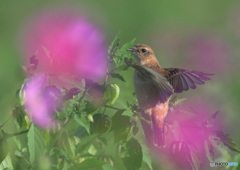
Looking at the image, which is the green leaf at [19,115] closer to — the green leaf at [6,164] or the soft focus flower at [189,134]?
the green leaf at [6,164]

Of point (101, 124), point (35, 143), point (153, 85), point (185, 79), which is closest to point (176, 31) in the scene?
point (153, 85)

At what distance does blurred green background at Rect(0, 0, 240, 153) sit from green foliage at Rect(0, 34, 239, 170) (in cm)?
148

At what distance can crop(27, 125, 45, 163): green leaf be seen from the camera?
1.89m

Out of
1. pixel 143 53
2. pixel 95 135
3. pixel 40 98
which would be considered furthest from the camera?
pixel 143 53

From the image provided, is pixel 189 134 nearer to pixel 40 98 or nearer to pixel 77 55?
pixel 77 55

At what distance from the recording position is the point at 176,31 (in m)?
7.31

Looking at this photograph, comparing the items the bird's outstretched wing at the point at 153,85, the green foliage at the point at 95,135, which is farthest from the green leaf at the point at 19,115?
the bird's outstretched wing at the point at 153,85

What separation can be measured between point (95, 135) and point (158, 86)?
0.33m

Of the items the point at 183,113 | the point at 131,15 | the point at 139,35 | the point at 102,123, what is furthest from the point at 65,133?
the point at 131,15

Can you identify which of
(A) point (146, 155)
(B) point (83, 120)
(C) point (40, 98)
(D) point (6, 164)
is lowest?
(A) point (146, 155)

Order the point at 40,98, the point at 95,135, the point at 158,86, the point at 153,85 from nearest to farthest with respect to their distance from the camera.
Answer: the point at 40,98 < the point at 95,135 < the point at 158,86 < the point at 153,85

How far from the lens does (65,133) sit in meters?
2.23

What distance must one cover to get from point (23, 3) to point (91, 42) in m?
6.22

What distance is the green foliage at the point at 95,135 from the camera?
6.24ft
